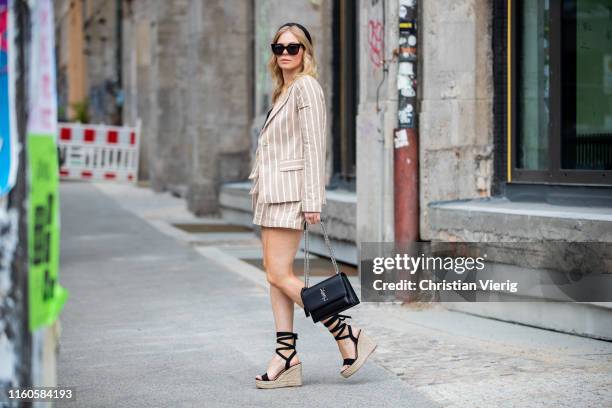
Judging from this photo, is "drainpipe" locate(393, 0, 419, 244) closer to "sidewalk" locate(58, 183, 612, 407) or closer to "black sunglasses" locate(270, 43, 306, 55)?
"sidewalk" locate(58, 183, 612, 407)

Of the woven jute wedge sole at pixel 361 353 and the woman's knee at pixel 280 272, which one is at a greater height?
the woman's knee at pixel 280 272

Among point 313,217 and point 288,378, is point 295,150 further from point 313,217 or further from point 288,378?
point 288,378

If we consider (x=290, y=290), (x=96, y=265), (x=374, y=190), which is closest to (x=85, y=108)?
(x=96, y=265)

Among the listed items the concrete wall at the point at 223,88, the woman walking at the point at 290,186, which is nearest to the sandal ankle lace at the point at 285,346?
the woman walking at the point at 290,186

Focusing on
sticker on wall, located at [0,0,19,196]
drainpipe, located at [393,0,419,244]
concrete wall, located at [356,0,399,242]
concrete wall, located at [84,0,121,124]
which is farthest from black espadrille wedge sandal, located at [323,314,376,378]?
concrete wall, located at [84,0,121,124]

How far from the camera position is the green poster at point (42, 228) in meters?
3.62

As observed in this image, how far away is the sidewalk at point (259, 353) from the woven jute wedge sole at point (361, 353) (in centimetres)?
9

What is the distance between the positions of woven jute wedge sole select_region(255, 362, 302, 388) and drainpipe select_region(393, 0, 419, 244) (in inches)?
120

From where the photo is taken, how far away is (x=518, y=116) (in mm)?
9062

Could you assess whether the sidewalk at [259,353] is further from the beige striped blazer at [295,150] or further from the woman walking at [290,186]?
the beige striped blazer at [295,150]

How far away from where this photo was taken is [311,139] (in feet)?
19.7

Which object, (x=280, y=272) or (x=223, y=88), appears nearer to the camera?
(x=280, y=272)

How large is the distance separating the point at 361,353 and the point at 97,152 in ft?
34.6

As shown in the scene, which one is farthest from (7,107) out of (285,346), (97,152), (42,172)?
(97,152)
